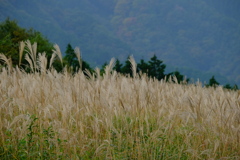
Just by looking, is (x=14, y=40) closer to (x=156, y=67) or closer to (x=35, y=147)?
(x=156, y=67)

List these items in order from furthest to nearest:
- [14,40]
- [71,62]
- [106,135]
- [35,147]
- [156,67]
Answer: [14,40] < [156,67] < [71,62] < [106,135] < [35,147]

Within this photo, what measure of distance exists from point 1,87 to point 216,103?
3.44 m

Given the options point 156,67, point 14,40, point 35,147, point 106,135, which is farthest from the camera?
point 14,40

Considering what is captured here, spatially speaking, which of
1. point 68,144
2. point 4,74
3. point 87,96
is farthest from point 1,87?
point 68,144

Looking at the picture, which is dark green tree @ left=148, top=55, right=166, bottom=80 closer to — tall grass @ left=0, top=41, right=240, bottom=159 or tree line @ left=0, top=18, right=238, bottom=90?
tree line @ left=0, top=18, right=238, bottom=90

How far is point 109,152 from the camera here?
12.3 feet

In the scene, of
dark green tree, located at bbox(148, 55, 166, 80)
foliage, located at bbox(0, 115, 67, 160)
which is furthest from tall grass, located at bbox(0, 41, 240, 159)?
dark green tree, located at bbox(148, 55, 166, 80)

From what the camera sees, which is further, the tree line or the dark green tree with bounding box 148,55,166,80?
the dark green tree with bounding box 148,55,166,80

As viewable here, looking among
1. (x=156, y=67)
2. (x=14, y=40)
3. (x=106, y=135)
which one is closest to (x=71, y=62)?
(x=14, y=40)

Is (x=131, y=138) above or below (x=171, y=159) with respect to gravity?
above

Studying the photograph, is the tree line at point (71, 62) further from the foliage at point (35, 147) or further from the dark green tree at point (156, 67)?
the foliage at point (35, 147)

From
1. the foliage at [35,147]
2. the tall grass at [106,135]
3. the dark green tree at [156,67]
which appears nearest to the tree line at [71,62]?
the dark green tree at [156,67]

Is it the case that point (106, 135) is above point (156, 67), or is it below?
below

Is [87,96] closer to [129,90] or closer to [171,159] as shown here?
[129,90]
